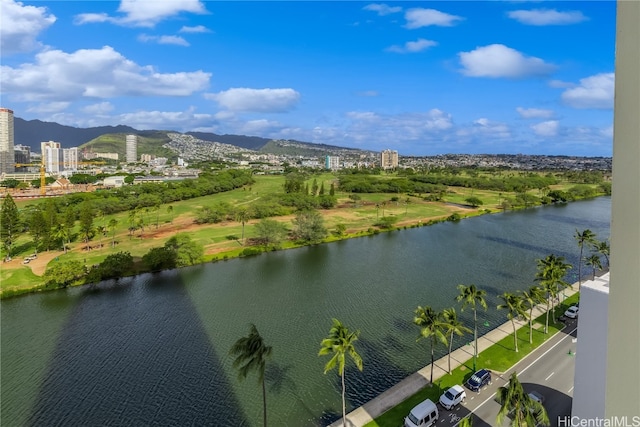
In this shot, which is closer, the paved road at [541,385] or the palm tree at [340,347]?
the palm tree at [340,347]

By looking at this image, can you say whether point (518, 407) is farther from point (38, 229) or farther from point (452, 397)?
point (38, 229)

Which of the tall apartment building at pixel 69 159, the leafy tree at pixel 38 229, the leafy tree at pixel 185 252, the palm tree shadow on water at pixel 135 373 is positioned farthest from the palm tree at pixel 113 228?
the tall apartment building at pixel 69 159

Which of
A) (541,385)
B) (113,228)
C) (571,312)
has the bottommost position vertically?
(541,385)

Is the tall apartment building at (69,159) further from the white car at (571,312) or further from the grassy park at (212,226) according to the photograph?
the white car at (571,312)

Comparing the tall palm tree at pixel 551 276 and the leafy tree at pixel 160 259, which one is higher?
the tall palm tree at pixel 551 276

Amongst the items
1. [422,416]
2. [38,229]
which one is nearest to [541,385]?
[422,416]

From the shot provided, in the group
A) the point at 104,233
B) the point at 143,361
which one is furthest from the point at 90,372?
the point at 104,233
